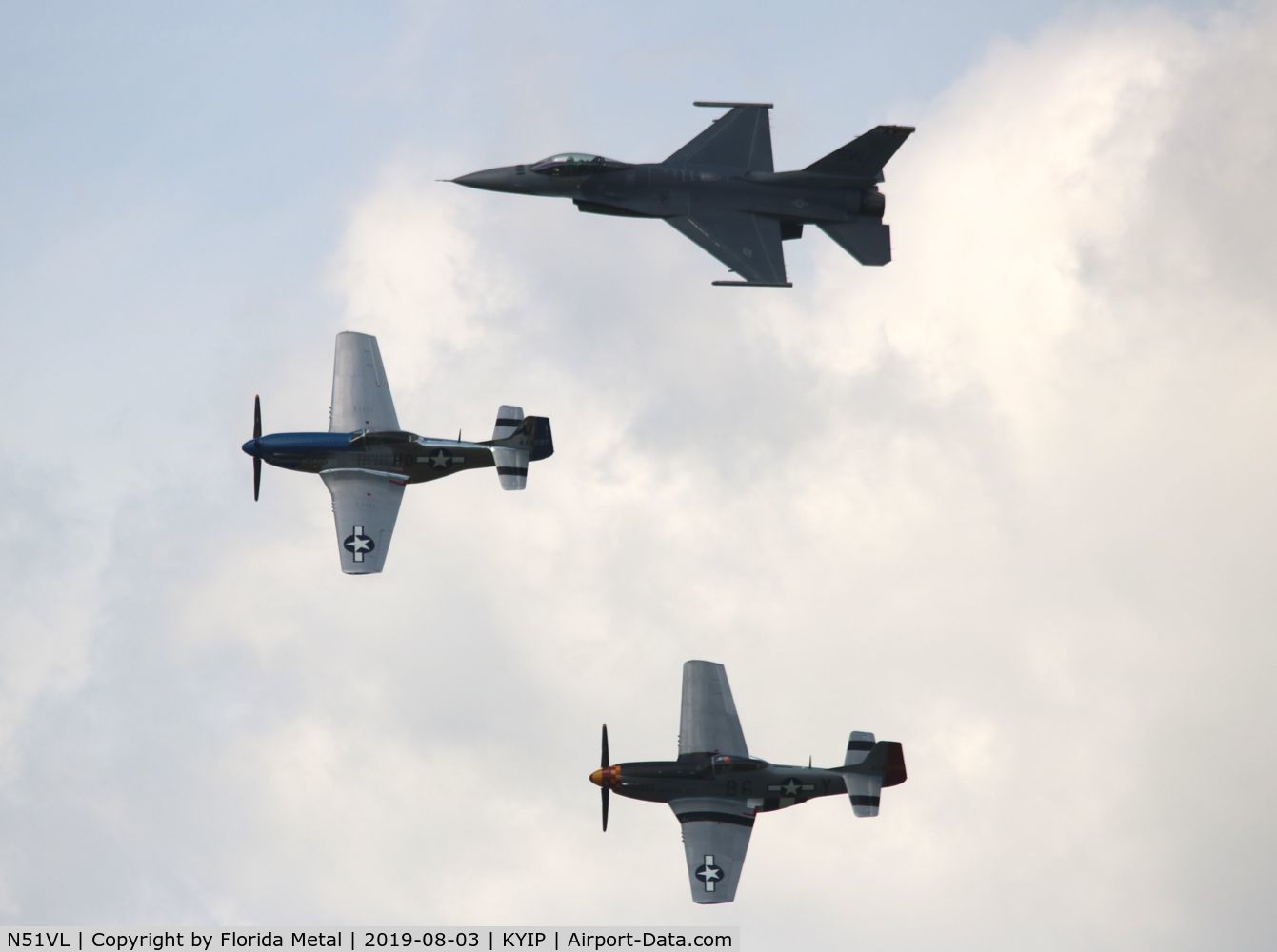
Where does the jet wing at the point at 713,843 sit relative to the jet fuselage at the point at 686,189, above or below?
below

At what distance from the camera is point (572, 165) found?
76000 mm

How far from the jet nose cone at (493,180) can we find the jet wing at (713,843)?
25.1 metres

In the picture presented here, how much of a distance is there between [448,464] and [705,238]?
13.6 metres

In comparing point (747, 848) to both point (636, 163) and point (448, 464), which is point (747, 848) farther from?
point (636, 163)

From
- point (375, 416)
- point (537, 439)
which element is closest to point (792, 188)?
point (537, 439)

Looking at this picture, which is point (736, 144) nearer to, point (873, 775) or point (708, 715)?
point (708, 715)

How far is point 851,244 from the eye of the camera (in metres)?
77.2

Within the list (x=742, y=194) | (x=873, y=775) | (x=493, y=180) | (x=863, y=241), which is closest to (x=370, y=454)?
(x=493, y=180)

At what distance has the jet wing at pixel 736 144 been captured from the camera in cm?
7831

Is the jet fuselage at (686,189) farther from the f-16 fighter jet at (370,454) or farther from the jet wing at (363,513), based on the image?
the jet wing at (363,513)

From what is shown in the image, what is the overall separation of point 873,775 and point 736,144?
26.3m

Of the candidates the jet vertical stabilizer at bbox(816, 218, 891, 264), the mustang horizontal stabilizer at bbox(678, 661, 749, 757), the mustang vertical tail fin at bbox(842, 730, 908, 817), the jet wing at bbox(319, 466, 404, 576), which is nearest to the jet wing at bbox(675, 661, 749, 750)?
the mustang horizontal stabilizer at bbox(678, 661, 749, 757)

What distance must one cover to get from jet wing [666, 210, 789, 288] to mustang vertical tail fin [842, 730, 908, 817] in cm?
1857

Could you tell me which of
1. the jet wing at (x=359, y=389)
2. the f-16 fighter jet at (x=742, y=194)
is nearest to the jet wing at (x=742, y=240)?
the f-16 fighter jet at (x=742, y=194)
